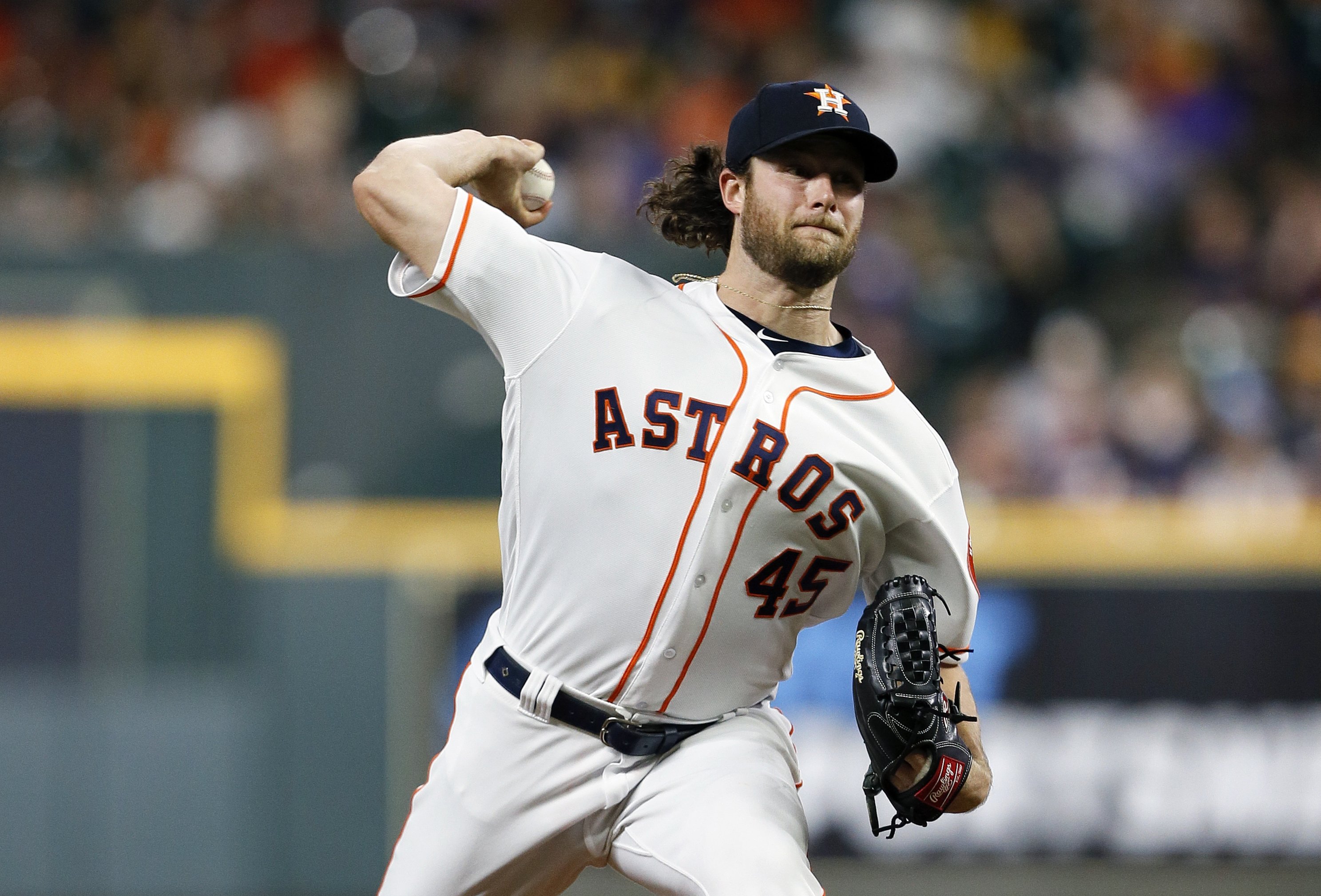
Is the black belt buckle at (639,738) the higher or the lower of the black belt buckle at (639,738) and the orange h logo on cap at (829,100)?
the lower

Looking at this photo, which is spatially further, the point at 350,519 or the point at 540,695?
the point at 350,519

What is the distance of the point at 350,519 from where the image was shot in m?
6.88

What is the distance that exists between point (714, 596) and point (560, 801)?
0.53 meters

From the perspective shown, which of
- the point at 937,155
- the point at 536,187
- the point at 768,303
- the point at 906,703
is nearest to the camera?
the point at 906,703

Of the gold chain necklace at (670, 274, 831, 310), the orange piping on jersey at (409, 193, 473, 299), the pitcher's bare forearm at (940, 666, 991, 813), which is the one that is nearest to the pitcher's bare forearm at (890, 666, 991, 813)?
the pitcher's bare forearm at (940, 666, 991, 813)

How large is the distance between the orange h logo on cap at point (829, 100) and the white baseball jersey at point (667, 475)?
0.49 meters

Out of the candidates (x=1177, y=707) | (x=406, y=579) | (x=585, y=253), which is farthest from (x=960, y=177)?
(x=585, y=253)

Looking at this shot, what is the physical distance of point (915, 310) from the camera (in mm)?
7762

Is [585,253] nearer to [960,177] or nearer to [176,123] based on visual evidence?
[960,177]

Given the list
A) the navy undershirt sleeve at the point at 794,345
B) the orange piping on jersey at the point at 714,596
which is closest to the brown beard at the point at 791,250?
the navy undershirt sleeve at the point at 794,345

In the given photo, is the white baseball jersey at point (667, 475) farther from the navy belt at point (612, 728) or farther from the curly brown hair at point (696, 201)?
the curly brown hair at point (696, 201)

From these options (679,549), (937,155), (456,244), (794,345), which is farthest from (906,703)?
(937,155)

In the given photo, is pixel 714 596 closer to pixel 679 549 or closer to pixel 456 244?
pixel 679 549

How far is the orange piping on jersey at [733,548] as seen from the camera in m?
3.37
